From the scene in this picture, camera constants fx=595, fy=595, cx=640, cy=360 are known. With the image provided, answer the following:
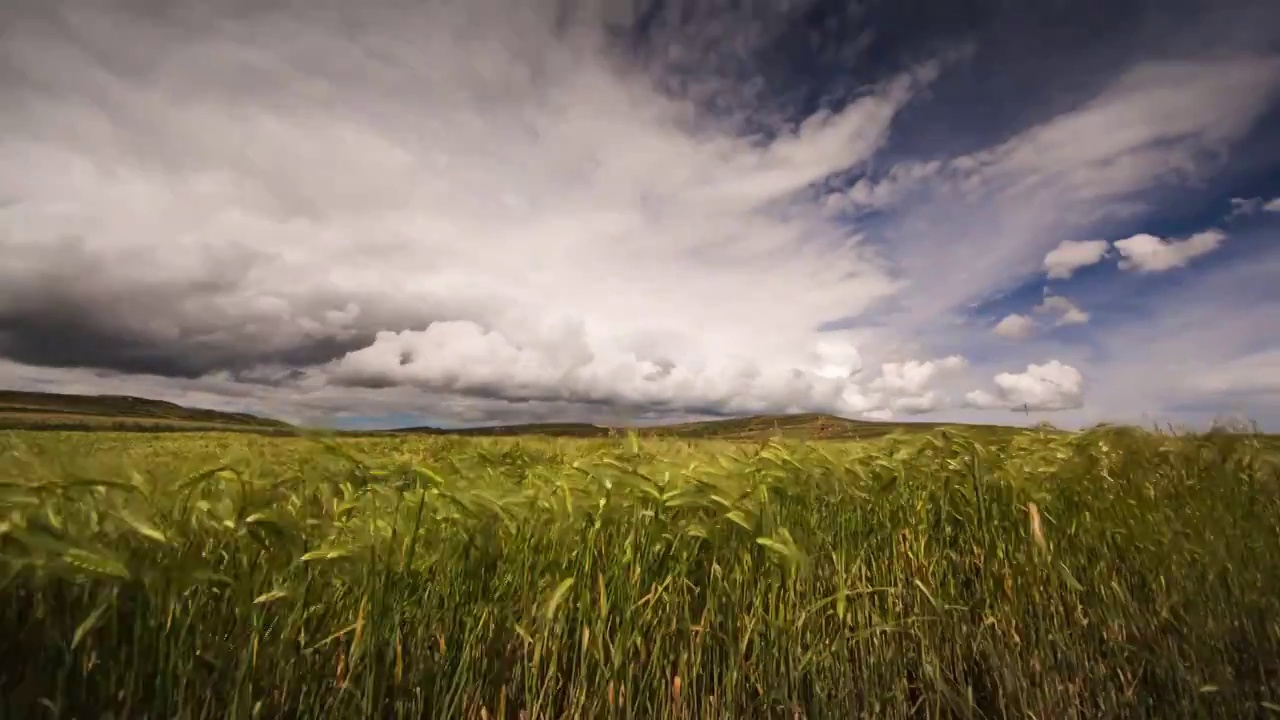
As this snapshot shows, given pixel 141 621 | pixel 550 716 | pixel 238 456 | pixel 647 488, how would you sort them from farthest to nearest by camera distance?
pixel 647 488, pixel 238 456, pixel 550 716, pixel 141 621

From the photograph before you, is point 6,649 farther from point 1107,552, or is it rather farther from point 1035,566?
Result: point 1107,552

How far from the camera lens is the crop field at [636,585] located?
5.75 feet

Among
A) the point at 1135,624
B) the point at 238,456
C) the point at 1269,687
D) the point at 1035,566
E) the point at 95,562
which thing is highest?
the point at 238,456

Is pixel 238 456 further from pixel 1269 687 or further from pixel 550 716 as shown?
pixel 1269 687

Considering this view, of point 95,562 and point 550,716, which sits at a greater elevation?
point 95,562

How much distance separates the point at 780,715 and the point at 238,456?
248 cm

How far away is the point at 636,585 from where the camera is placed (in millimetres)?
2523

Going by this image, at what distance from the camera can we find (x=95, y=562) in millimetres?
1522

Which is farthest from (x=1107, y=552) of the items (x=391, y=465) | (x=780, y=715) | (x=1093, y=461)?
(x=391, y=465)

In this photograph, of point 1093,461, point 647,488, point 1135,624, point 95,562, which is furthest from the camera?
point 1093,461

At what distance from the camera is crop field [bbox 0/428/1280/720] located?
5.75ft

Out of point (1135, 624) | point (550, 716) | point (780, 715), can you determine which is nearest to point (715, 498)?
point (780, 715)

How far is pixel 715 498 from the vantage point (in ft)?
9.24

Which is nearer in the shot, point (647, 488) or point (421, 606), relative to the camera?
point (421, 606)
